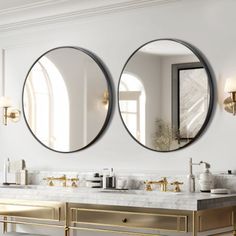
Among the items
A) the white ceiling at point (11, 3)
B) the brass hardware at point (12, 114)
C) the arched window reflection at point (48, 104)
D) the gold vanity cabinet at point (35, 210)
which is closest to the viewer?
the gold vanity cabinet at point (35, 210)

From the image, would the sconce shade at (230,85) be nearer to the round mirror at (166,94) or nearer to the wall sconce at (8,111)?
the round mirror at (166,94)

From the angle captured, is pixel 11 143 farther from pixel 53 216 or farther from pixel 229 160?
pixel 229 160

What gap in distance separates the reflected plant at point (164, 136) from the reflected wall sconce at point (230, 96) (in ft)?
1.52

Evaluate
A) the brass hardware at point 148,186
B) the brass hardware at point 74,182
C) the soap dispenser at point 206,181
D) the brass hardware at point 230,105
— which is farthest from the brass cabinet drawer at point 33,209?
the brass hardware at point 230,105

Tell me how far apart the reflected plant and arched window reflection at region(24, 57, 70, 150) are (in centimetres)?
88

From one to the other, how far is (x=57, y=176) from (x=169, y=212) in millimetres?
1524

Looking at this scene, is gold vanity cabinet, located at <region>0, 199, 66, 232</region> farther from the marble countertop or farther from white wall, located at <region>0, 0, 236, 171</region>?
white wall, located at <region>0, 0, 236, 171</region>

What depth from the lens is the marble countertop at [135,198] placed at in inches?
147

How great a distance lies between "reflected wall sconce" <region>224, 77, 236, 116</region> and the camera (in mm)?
4242

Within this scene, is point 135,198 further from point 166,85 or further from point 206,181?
point 166,85

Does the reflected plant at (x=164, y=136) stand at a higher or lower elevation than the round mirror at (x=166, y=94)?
lower

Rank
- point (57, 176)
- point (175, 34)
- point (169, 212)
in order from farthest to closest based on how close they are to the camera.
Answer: point (57, 176) → point (175, 34) → point (169, 212)

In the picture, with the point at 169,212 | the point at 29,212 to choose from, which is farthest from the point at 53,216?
the point at 169,212

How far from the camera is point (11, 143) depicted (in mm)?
5574
